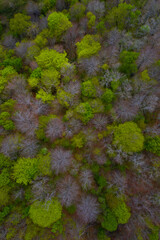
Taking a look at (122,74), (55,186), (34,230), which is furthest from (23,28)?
(34,230)

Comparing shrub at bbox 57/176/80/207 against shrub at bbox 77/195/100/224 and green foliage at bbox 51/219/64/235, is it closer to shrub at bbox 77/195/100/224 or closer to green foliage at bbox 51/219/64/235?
shrub at bbox 77/195/100/224

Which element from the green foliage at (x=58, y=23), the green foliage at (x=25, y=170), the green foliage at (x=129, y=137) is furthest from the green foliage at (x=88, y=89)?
the green foliage at (x=25, y=170)

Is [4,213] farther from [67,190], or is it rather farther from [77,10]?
[77,10]

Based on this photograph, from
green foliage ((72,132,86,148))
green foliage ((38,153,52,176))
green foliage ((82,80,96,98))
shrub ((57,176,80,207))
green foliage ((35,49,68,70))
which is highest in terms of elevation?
green foliage ((35,49,68,70))

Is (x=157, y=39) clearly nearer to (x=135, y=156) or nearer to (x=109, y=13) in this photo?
(x=109, y=13)

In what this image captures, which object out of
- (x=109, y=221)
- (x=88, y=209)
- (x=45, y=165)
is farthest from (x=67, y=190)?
(x=109, y=221)

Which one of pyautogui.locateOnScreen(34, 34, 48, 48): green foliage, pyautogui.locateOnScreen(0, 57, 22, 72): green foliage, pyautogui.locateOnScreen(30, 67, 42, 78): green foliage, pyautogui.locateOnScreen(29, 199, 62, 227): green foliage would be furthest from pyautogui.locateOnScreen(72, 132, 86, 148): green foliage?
pyautogui.locateOnScreen(34, 34, 48, 48): green foliage
